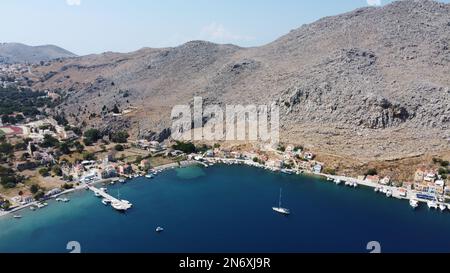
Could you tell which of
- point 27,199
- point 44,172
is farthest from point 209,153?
point 27,199

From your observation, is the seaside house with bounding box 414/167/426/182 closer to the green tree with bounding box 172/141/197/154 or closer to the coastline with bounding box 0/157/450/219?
the coastline with bounding box 0/157/450/219

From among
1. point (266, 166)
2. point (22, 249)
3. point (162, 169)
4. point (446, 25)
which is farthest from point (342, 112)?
point (22, 249)

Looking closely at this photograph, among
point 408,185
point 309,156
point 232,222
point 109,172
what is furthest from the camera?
point 309,156

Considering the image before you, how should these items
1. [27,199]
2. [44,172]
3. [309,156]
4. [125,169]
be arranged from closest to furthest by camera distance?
[27,199] < [44,172] < [125,169] < [309,156]

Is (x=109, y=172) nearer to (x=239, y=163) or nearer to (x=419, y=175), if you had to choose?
(x=239, y=163)

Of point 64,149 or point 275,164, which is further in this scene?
point 64,149

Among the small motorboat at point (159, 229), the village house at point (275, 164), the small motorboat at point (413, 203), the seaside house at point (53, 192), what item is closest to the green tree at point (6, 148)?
the seaside house at point (53, 192)

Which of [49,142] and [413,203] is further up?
[49,142]
